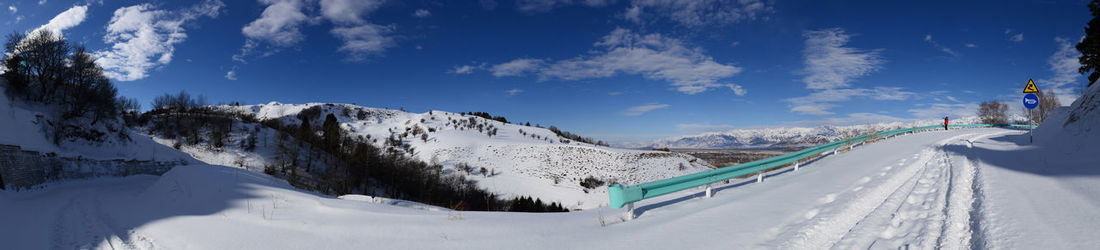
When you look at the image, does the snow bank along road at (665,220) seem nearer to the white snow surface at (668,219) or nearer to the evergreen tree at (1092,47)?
the white snow surface at (668,219)

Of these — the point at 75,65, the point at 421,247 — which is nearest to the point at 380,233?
the point at 421,247

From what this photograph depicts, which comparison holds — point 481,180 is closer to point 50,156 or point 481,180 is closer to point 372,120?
point 50,156

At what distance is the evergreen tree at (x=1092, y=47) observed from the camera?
25.5 m

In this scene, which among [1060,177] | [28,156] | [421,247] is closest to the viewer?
[421,247]

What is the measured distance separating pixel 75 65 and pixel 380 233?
2887 cm

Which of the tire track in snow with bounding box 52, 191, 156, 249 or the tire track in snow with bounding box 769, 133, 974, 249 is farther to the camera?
the tire track in snow with bounding box 52, 191, 156, 249

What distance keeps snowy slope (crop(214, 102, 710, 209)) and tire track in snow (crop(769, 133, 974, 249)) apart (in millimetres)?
22052

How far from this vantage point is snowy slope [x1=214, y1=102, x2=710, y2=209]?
36.0 meters

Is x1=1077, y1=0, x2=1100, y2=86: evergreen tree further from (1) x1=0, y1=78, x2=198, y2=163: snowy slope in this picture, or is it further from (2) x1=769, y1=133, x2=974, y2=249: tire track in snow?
(1) x1=0, y1=78, x2=198, y2=163: snowy slope

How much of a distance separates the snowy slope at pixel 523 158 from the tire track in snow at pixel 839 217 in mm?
22052

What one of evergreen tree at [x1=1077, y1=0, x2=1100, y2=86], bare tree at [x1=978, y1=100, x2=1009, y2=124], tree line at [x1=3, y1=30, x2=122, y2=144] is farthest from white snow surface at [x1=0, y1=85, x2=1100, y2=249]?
bare tree at [x1=978, y1=100, x2=1009, y2=124]

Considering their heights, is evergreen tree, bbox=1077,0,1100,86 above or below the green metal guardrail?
above

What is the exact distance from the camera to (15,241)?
6.57 m

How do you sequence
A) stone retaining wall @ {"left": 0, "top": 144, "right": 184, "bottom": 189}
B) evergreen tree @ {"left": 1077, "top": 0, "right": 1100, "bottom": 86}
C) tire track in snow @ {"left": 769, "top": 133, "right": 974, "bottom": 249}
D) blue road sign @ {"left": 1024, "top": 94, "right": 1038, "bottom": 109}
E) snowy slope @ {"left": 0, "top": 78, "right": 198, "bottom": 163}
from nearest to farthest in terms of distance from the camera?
tire track in snow @ {"left": 769, "top": 133, "right": 974, "bottom": 249}
stone retaining wall @ {"left": 0, "top": 144, "right": 184, "bottom": 189}
snowy slope @ {"left": 0, "top": 78, "right": 198, "bottom": 163}
blue road sign @ {"left": 1024, "top": 94, "right": 1038, "bottom": 109}
evergreen tree @ {"left": 1077, "top": 0, "right": 1100, "bottom": 86}
